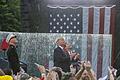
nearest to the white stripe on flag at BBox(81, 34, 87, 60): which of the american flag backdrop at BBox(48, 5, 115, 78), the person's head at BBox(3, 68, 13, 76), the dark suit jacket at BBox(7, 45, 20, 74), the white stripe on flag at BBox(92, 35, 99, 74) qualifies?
the american flag backdrop at BBox(48, 5, 115, 78)

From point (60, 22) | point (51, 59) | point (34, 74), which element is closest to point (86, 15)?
point (60, 22)

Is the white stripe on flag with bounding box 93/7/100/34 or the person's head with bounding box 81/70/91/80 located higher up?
the white stripe on flag with bounding box 93/7/100/34

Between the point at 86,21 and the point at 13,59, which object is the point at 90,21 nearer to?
the point at 86,21

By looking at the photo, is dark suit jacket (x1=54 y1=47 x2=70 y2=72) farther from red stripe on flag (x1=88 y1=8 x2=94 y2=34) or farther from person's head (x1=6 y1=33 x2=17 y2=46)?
person's head (x1=6 y1=33 x2=17 y2=46)

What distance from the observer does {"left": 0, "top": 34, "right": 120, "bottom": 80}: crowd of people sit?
4305 millimetres

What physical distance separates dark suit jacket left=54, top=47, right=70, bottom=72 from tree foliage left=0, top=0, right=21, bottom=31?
77cm

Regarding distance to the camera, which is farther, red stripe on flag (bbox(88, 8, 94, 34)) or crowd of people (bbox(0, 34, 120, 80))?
red stripe on flag (bbox(88, 8, 94, 34))

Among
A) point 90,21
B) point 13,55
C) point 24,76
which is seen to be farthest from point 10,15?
point 90,21

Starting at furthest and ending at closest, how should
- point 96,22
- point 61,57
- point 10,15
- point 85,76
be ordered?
point 10,15, point 96,22, point 61,57, point 85,76

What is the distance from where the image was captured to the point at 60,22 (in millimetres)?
4594

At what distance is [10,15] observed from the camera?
4742mm

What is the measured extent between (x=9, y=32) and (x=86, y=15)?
1141 millimetres

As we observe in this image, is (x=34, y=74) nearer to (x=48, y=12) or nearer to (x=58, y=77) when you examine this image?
(x=58, y=77)

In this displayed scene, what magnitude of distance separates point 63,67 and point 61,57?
14cm
